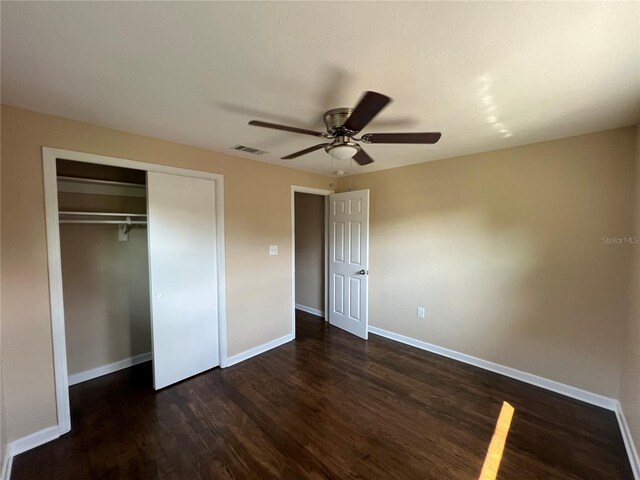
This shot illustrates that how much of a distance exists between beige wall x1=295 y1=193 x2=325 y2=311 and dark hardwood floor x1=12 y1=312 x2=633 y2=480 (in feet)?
6.09

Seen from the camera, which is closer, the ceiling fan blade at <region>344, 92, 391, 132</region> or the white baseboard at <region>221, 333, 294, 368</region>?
the ceiling fan blade at <region>344, 92, 391, 132</region>

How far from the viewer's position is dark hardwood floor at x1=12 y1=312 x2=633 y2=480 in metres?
1.72

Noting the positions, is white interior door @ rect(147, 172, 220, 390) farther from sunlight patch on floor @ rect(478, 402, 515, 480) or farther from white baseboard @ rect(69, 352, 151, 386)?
sunlight patch on floor @ rect(478, 402, 515, 480)

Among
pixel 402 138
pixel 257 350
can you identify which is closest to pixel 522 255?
pixel 402 138

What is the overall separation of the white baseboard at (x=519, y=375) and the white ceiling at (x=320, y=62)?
90.0 inches

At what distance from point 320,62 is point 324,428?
2.46m

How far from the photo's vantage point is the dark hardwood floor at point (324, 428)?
1724mm

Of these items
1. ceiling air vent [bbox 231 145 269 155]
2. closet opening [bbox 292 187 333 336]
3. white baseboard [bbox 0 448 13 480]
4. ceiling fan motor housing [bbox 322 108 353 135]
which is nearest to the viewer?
white baseboard [bbox 0 448 13 480]

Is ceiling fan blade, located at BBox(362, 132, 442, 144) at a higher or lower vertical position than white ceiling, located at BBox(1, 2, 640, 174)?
lower

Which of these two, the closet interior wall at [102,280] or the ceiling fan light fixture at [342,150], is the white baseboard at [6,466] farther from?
the ceiling fan light fixture at [342,150]

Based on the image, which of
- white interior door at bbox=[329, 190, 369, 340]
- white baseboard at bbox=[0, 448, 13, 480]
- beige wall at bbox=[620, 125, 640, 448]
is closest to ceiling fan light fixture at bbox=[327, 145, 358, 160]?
white interior door at bbox=[329, 190, 369, 340]

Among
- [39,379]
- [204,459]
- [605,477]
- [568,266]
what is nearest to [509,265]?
[568,266]

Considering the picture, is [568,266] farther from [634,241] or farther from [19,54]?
[19,54]

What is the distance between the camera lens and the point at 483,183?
2873mm
